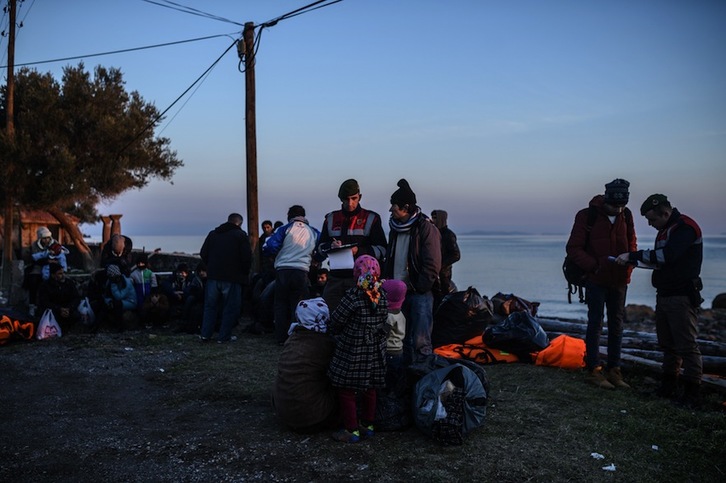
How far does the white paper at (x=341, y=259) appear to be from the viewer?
6.68m

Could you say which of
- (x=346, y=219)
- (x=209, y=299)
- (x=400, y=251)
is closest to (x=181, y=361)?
(x=209, y=299)

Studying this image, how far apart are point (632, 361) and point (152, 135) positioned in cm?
2240

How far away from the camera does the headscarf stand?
4680 millimetres

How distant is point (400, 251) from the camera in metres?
6.24

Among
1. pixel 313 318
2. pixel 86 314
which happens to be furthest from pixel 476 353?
pixel 86 314

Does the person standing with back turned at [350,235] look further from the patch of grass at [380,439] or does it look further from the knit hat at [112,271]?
the knit hat at [112,271]

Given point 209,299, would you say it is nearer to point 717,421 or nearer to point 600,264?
point 600,264

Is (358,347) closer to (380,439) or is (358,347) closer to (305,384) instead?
(305,384)

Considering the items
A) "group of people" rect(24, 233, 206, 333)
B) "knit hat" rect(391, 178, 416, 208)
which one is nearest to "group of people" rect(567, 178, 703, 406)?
"knit hat" rect(391, 178, 416, 208)

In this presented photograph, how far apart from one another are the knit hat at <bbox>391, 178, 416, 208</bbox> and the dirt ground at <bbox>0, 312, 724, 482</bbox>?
2.38 m

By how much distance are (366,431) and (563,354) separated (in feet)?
11.8

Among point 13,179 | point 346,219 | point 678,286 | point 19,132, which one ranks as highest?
point 19,132

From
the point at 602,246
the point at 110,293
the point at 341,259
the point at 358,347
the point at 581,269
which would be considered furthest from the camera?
the point at 110,293

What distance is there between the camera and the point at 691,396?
5812 millimetres
